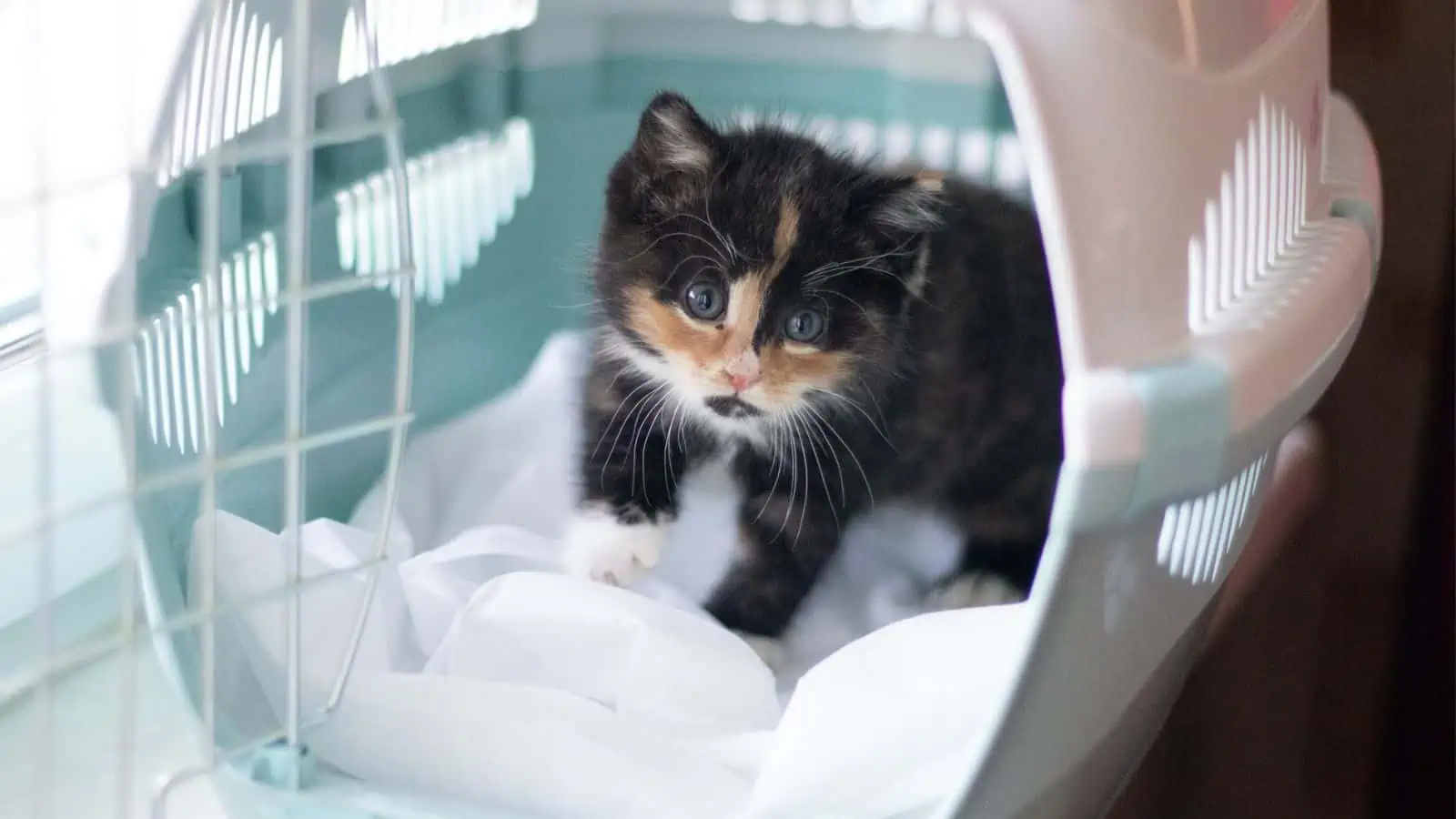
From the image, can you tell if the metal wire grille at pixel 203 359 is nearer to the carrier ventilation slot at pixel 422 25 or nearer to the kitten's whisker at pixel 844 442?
the carrier ventilation slot at pixel 422 25

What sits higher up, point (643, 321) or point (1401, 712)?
point (643, 321)

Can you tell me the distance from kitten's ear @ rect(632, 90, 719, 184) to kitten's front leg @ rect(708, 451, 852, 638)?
262 millimetres

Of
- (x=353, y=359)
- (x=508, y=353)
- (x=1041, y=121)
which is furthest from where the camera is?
(x=508, y=353)

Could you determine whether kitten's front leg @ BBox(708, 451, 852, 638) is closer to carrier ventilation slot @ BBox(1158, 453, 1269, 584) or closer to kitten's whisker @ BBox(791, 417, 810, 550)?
kitten's whisker @ BBox(791, 417, 810, 550)

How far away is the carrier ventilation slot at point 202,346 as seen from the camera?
84cm

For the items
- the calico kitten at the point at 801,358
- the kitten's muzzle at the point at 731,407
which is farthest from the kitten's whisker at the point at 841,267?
the kitten's muzzle at the point at 731,407

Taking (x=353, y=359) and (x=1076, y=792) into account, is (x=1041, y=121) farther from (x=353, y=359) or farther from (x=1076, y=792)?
(x=353, y=359)

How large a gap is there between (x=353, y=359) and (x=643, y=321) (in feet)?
1.06

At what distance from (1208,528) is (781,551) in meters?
0.43

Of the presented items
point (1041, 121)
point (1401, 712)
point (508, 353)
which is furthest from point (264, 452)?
point (1401, 712)

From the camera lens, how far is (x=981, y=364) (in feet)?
4.00

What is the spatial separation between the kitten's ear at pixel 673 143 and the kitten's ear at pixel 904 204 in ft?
0.44

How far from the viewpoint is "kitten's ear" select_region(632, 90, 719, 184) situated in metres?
1.12

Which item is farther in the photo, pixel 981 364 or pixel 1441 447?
pixel 1441 447
